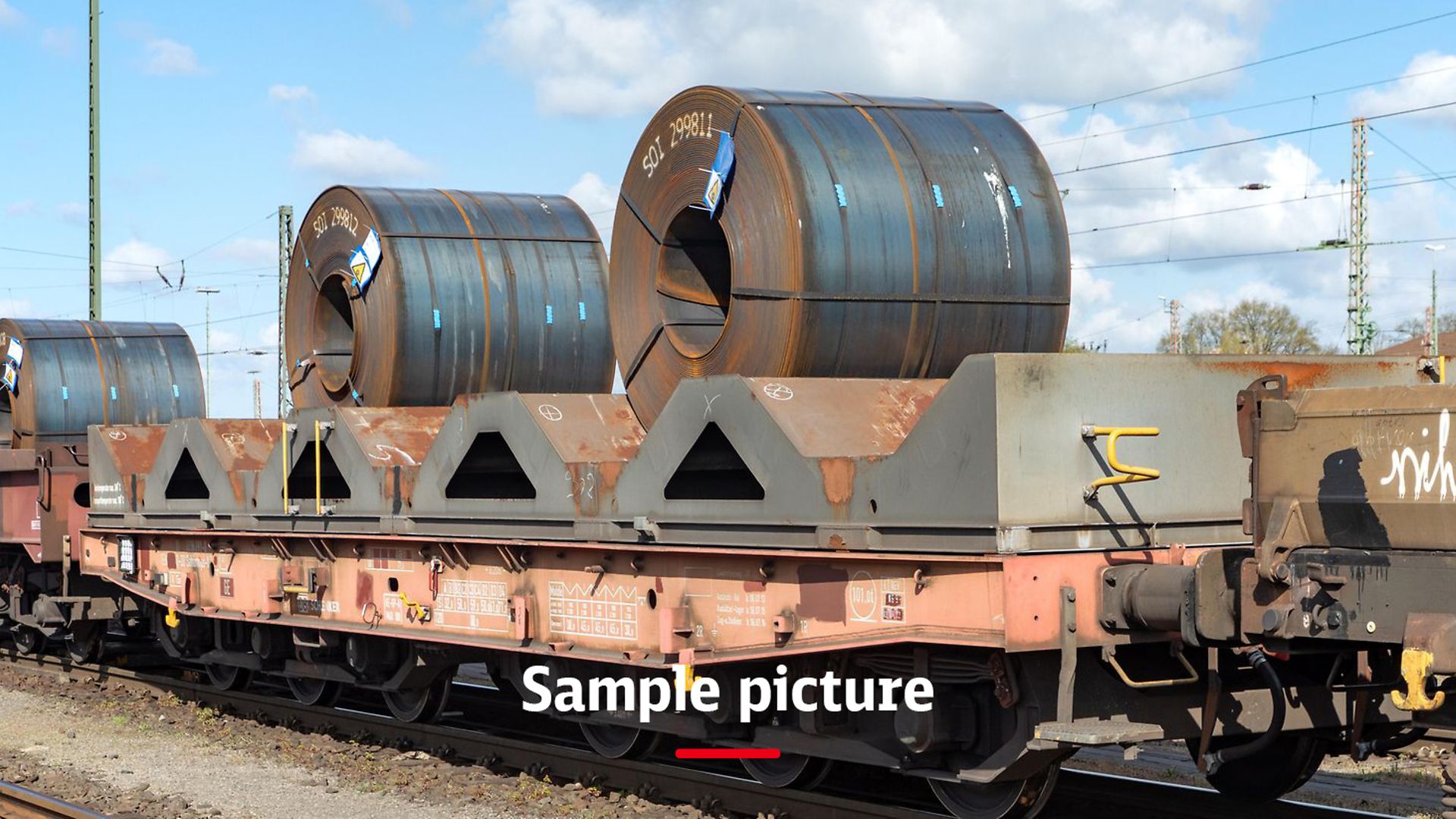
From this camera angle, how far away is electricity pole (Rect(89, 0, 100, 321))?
26.9 m

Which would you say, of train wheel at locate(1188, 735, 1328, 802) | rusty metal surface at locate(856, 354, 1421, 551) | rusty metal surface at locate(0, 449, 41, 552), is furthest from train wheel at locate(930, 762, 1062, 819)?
rusty metal surface at locate(0, 449, 41, 552)

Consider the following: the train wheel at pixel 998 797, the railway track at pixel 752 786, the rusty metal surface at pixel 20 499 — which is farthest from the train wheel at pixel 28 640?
the train wheel at pixel 998 797

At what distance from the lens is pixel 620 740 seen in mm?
9922

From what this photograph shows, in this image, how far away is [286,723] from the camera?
12.7m

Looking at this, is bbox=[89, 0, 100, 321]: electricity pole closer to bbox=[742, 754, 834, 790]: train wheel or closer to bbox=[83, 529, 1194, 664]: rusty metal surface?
bbox=[83, 529, 1194, 664]: rusty metal surface

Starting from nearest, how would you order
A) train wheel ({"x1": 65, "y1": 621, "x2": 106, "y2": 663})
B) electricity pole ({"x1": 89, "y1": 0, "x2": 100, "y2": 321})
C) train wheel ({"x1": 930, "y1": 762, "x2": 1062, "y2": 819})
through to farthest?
train wheel ({"x1": 930, "y1": 762, "x2": 1062, "y2": 819})
train wheel ({"x1": 65, "y1": 621, "x2": 106, "y2": 663})
electricity pole ({"x1": 89, "y1": 0, "x2": 100, "y2": 321})

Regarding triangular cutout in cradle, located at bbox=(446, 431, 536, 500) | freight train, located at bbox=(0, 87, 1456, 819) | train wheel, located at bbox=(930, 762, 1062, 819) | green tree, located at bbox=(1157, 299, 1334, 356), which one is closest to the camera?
freight train, located at bbox=(0, 87, 1456, 819)

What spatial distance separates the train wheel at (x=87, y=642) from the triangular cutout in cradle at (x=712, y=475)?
10.1m

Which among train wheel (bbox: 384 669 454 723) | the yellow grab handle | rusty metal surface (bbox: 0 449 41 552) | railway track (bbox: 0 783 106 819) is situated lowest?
railway track (bbox: 0 783 106 819)

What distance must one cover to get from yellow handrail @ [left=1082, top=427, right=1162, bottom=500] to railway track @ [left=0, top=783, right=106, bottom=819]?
571 centimetres

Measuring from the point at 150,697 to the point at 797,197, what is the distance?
952cm

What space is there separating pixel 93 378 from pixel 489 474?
10.0 meters

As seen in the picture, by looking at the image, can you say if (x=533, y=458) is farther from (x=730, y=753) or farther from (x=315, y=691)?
(x=315, y=691)

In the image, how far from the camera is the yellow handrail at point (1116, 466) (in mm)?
6547
